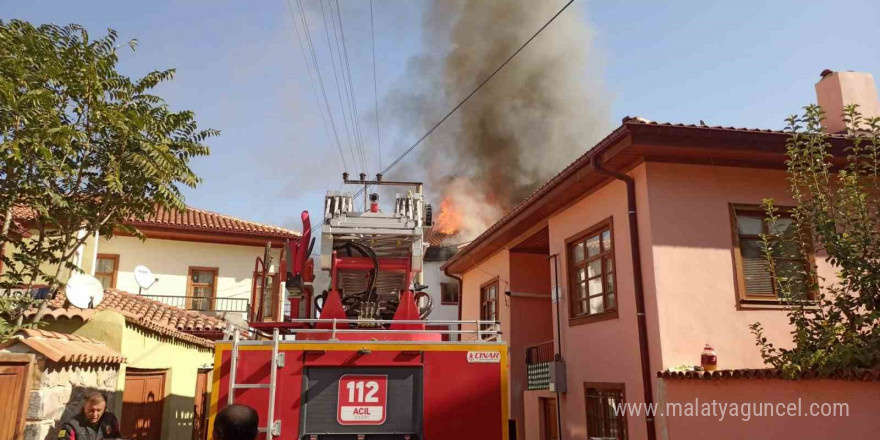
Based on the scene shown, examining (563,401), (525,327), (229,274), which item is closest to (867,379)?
(563,401)

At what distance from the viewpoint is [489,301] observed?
1570 centimetres

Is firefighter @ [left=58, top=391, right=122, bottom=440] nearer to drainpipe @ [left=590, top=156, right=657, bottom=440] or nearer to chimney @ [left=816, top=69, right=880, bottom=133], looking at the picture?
drainpipe @ [left=590, top=156, right=657, bottom=440]

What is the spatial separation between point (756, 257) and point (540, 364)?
14.3ft

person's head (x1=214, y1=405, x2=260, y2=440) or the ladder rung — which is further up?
the ladder rung

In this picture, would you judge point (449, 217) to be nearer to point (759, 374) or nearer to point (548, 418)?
point (548, 418)

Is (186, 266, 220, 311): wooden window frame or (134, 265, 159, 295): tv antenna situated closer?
(134, 265, 159, 295): tv antenna

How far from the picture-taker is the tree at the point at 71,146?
772 centimetres

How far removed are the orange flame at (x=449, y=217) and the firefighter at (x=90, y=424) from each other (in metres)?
26.8

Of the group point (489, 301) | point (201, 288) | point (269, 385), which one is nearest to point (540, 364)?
point (489, 301)

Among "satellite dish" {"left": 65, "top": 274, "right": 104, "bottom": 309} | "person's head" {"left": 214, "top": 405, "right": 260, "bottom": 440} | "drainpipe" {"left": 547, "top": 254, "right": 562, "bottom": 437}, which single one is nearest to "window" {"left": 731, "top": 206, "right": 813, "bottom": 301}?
"drainpipe" {"left": 547, "top": 254, "right": 562, "bottom": 437}

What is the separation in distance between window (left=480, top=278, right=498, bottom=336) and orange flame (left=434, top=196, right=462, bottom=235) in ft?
53.3

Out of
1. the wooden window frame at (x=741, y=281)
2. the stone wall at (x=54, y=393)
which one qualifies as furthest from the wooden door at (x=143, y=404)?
the wooden window frame at (x=741, y=281)

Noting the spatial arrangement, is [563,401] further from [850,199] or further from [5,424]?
[5,424]

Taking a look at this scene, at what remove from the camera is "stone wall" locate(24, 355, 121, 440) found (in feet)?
17.9
